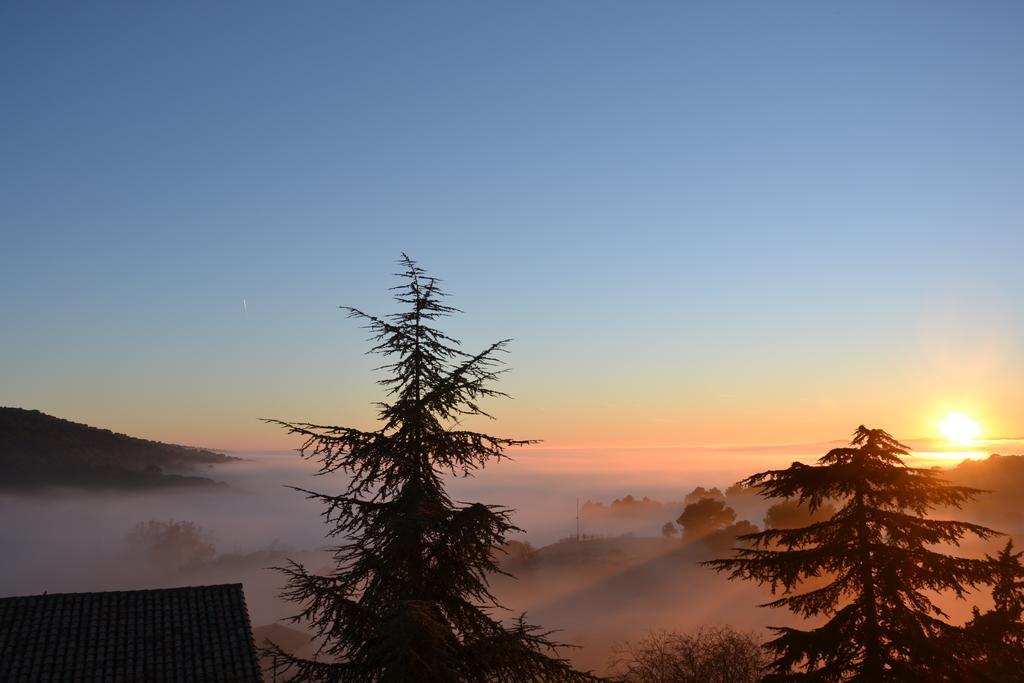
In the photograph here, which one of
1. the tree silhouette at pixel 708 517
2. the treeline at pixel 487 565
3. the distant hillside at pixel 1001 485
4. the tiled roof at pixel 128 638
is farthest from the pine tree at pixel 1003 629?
the distant hillside at pixel 1001 485

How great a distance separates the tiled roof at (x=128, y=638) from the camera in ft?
69.5

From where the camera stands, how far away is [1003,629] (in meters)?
18.8

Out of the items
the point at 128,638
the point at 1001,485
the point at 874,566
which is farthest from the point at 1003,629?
the point at 1001,485

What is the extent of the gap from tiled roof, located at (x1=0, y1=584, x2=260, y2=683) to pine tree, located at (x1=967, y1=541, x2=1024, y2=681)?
2001 centimetres

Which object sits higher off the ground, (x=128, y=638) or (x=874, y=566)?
(x=874, y=566)

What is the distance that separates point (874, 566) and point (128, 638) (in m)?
22.5

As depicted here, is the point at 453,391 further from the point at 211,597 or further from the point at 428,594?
the point at 211,597

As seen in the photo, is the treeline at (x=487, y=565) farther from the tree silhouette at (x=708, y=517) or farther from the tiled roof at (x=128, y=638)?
the tree silhouette at (x=708, y=517)

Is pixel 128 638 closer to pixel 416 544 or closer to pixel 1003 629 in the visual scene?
pixel 416 544

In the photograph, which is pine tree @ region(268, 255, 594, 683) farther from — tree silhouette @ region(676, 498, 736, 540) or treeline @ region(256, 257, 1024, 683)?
tree silhouette @ region(676, 498, 736, 540)

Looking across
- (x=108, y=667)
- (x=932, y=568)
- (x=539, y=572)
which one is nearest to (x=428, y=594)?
(x=932, y=568)

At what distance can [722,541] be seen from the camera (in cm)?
12619

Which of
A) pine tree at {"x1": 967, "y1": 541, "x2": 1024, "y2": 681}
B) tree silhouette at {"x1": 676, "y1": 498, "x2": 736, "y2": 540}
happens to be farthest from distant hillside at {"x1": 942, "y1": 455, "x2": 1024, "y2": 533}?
pine tree at {"x1": 967, "y1": 541, "x2": 1024, "y2": 681}

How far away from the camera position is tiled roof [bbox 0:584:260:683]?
21.2 meters
